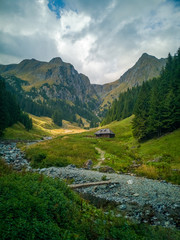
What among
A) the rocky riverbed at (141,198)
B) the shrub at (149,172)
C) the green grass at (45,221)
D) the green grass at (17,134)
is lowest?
the green grass at (17,134)

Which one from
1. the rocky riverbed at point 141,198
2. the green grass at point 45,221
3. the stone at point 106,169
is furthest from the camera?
the stone at point 106,169

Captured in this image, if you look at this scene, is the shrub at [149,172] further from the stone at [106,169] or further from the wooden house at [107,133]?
the wooden house at [107,133]

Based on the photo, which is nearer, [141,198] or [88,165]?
[141,198]

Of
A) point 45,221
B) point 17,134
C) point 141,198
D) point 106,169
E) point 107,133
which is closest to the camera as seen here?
point 45,221

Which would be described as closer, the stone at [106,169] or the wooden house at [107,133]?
the stone at [106,169]

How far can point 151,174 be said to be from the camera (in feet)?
62.1

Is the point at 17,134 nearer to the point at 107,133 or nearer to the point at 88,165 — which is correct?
the point at 107,133

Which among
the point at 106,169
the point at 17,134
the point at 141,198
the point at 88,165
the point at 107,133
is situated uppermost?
the point at 141,198

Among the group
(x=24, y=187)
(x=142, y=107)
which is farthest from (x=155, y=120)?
(x=24, y=187)

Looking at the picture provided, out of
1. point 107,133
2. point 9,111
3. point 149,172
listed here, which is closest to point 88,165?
point 149,172

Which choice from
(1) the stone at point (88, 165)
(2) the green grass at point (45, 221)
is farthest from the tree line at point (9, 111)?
(2) the green grass at point (45, 221)

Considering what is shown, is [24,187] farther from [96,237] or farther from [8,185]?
[96,237]

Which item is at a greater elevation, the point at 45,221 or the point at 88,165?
the point at 45,221

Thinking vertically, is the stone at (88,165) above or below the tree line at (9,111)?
below
